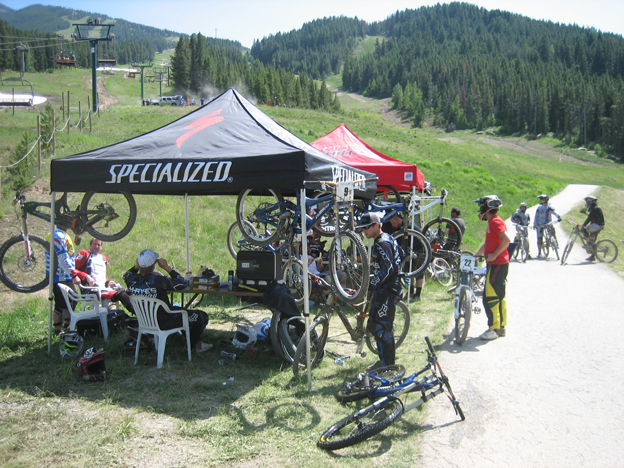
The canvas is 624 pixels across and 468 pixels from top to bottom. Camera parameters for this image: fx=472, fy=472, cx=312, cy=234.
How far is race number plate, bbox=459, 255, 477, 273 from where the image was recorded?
748 cm

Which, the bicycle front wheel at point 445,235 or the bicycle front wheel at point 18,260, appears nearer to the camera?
the bicycle front wheel at point 18,260

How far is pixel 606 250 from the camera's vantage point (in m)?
15.4

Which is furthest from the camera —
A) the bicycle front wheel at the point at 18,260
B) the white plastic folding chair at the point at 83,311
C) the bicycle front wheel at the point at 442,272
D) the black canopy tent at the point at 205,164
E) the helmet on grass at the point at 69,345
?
the bicycle front wheel at the point at 442,272

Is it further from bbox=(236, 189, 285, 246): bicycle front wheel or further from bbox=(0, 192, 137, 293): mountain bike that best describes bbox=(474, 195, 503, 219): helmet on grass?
bbox=(0, 192, 137, 293): mountain bike

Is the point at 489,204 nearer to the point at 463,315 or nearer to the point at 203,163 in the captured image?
the point at 463,315

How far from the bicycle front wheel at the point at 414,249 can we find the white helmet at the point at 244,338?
3.44 metres

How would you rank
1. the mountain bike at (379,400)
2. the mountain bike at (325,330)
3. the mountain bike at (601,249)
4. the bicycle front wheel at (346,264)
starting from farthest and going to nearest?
the mountain bike at (601,249)
the bicycle front wheel at (346,264)
the mountain bike at (325,330)
the mountain bike at (379,400)

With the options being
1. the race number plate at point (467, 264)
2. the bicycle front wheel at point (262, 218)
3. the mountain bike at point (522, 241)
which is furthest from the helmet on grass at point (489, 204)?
the mountain bike at point (522, 241)

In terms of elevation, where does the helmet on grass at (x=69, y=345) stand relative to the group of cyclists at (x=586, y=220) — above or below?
below

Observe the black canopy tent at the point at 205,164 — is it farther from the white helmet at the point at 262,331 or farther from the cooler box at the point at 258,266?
the white helmet at the point at 262,331

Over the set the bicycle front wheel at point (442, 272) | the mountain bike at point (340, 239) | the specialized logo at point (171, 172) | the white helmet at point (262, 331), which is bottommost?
the bicycle front wheel at point (442, 272)

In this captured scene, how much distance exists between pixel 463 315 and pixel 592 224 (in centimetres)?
1105

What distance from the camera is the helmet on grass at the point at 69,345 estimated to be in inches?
255

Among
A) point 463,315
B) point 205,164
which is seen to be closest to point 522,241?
point 463,315
